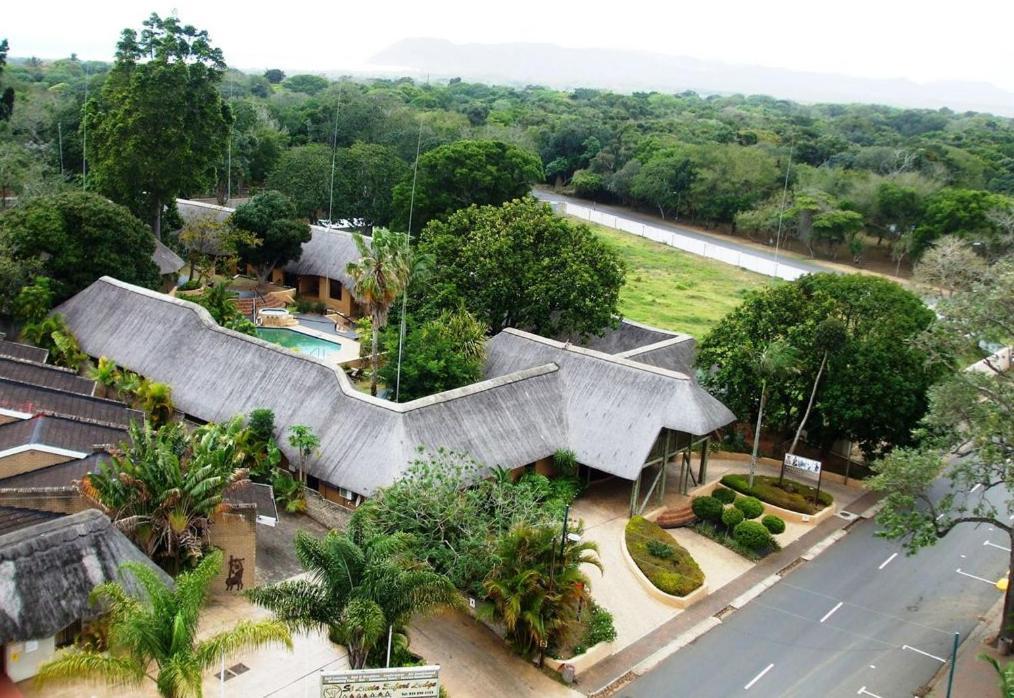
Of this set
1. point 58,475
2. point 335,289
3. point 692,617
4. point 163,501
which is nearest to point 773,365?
point 692,617

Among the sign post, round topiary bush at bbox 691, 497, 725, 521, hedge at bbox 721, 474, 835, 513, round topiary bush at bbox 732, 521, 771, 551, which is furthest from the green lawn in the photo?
round topiary bush at bbox 732, 521, 771, 551

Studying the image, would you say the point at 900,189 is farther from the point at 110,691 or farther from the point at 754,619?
the point at 110,691

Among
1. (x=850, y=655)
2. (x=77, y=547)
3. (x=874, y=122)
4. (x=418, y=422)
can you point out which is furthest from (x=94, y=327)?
(x=874, y=122)

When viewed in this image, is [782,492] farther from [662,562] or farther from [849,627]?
[849,627]

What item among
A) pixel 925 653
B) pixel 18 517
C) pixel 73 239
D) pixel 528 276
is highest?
pixel 528 276

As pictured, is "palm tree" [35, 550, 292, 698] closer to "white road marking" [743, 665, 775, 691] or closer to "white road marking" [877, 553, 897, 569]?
"white road marking" [743, 665, 775, 691]

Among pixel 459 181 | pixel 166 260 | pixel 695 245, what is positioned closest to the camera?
pixel 166 260
